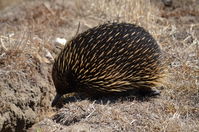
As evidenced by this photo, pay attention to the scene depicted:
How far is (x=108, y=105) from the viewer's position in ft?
15.1

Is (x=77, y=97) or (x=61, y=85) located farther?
(x=77, y=97)

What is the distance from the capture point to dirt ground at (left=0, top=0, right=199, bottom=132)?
4.06 meters

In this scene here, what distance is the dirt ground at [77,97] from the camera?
4.06 metres

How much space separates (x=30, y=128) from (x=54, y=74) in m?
0.77

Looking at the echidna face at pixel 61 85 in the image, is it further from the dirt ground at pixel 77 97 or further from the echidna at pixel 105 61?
the dirt ground at pixel 77 97

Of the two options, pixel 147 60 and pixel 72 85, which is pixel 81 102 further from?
pixel 147 60

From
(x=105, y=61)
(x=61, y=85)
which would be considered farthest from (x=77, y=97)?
(x=105, y=61)

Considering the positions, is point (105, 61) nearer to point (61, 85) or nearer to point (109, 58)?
point (109, 58)

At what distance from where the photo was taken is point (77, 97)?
4.96 meters

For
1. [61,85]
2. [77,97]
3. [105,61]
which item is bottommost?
[77,97]

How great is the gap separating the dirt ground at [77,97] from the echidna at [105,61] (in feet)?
0.68

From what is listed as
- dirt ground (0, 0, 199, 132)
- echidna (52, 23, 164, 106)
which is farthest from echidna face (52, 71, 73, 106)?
dirt ground (0, 0, 199, 132)

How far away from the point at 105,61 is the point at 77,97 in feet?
2.30

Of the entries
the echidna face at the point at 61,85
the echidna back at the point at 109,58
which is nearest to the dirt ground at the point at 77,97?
the echidna face at the point at 61,85
